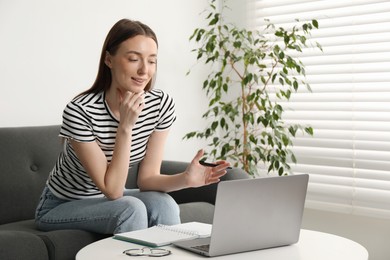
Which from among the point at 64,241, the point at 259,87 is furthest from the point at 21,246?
the point at 259,87

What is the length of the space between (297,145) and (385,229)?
72 centimetres

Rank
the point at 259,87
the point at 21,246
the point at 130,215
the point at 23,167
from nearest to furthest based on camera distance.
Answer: the point at 21,246, the point at 130,215, the point at 23,167, the point at 259,87

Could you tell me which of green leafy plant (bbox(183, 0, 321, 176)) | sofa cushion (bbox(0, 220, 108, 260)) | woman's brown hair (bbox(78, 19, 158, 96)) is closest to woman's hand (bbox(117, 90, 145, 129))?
woman's brown hair (bbox(78, 19, 158, 96))

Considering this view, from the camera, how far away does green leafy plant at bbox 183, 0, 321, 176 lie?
383cm

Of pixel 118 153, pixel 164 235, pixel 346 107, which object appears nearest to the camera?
pixel 164 235

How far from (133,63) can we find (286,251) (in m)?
1.03

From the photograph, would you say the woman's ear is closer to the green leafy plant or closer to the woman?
the woman

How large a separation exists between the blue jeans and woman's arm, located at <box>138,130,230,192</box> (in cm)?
6

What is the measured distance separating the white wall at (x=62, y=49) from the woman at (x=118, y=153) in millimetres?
829

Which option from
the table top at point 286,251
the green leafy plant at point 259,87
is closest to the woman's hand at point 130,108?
the table top at point 286,251

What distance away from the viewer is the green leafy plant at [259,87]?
3834 millimetres

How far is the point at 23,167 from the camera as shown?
3020 millimetres

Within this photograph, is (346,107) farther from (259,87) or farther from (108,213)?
(108,213)

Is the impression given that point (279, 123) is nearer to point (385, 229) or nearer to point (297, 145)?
point (297, 145)
